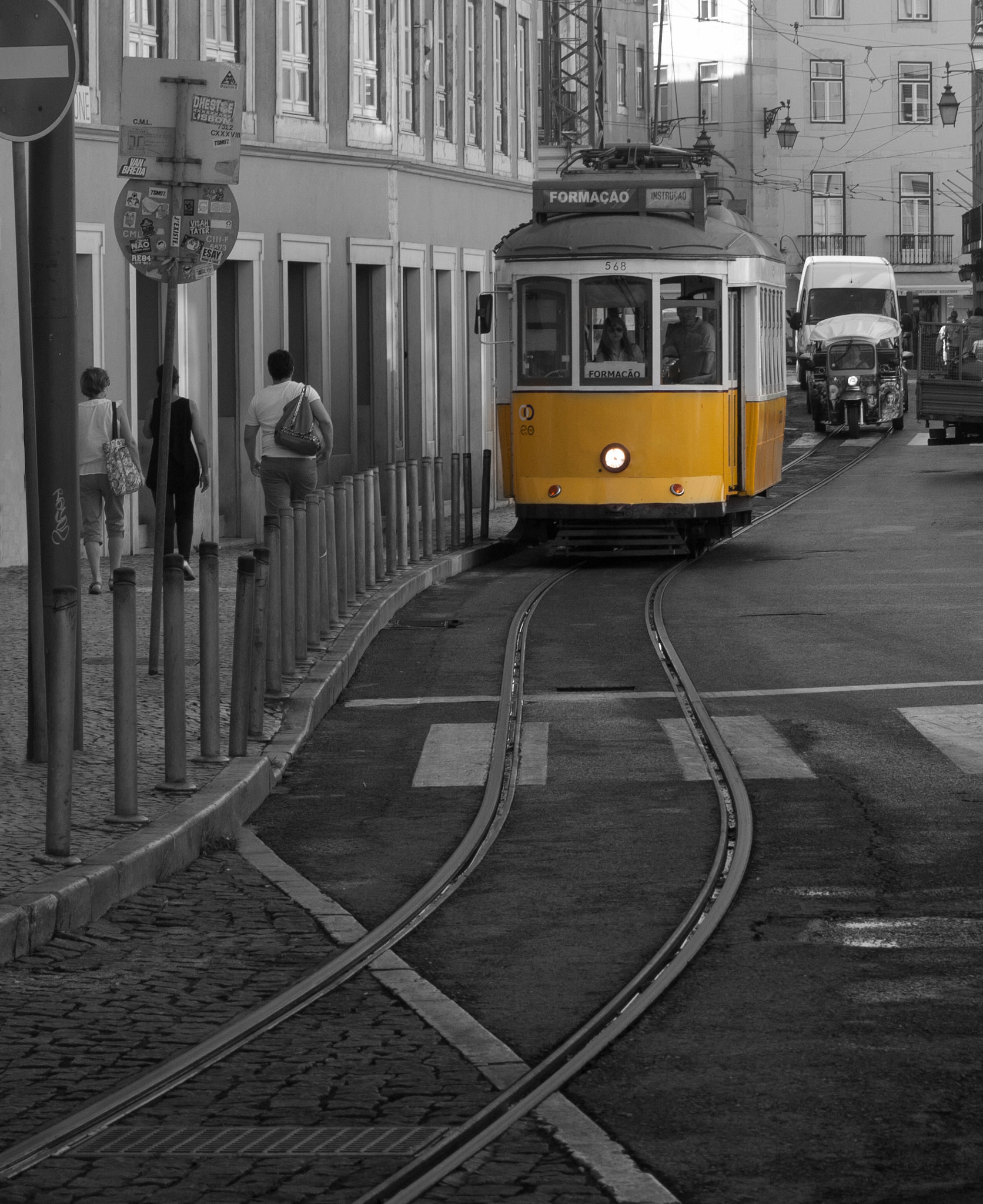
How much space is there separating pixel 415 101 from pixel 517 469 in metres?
9.86

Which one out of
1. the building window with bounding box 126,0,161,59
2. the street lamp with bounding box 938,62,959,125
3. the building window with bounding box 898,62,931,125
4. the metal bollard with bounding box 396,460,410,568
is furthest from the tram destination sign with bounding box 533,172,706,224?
the building window with bounding box 898,62,931,125

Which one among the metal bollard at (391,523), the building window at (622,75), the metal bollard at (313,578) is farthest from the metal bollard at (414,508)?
the building window at (622,75)

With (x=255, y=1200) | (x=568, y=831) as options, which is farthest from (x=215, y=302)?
(x=255, y=1200)

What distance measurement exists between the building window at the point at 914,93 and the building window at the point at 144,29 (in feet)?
216

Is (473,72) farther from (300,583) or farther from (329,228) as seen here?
(300,583)

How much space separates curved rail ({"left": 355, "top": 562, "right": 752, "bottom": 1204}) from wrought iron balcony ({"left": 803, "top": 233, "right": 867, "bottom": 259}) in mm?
77445

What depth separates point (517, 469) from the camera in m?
21.8

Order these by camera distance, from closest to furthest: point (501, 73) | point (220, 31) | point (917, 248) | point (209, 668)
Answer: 1. point (209, 668)
2. point (220, 31)
3. point (501, 73)
4. point (917, 248)

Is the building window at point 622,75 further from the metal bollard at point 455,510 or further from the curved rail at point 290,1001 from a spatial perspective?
the curved rail at point 290,1001

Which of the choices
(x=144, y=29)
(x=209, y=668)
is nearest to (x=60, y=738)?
(x=209, y=668)

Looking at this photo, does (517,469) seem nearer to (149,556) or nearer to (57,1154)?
(149,556)

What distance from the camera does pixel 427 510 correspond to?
72.3ft

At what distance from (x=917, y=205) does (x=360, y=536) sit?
7236 cm

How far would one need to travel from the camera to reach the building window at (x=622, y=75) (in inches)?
2373
